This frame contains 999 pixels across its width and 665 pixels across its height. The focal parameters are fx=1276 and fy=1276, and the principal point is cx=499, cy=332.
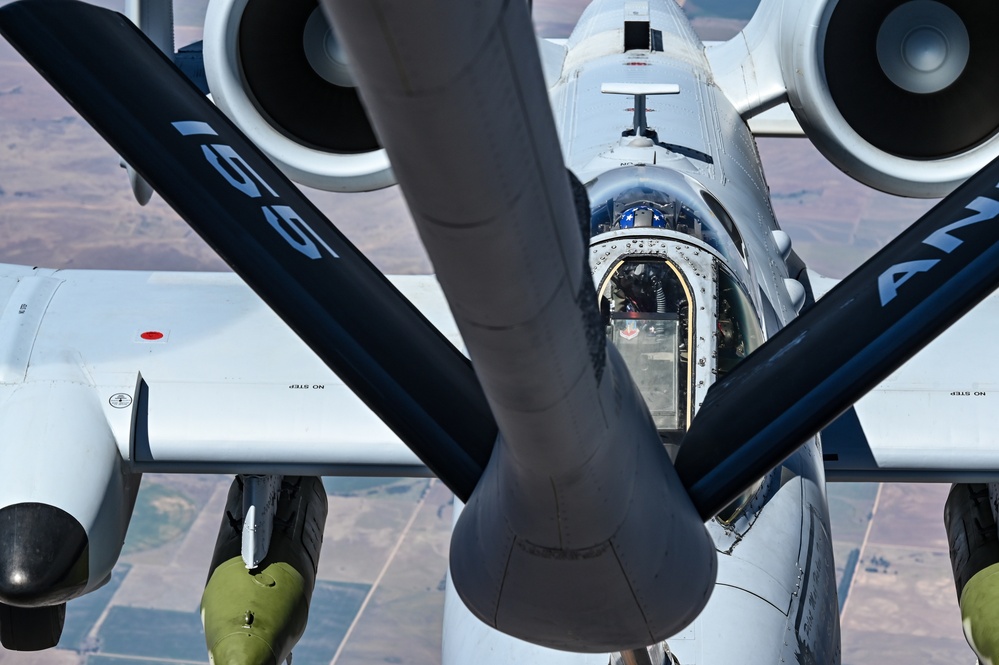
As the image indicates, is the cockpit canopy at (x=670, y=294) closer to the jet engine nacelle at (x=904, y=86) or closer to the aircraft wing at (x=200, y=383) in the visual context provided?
the aircraft wing at (x=200, y=383)

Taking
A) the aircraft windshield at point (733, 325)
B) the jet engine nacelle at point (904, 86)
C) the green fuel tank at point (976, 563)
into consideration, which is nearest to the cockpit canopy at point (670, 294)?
the aircraft windshield at point (733, 325)

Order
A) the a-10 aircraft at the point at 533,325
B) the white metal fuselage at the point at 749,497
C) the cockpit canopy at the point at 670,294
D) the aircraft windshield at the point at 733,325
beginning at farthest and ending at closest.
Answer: the aircraft windshield at the point at 733,325, the cockpit canopy at the point at 670,294, the white metal fuselage at the point at 749,497, the a-10 aircraft at the point at 533,325

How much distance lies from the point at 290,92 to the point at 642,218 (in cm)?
253

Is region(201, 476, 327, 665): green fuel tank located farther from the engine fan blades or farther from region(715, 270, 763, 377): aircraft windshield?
the engine fan blades

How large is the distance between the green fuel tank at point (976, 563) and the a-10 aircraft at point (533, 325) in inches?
0.9

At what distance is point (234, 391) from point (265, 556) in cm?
102

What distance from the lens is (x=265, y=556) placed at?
728cm

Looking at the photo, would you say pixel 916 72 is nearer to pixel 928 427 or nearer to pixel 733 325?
pixel 928 427

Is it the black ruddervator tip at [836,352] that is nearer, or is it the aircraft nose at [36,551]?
the black ruddervator tip at [836,352]

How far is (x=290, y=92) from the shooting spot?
6.95 meters

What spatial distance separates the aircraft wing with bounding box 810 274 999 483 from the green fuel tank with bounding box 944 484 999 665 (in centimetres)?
70

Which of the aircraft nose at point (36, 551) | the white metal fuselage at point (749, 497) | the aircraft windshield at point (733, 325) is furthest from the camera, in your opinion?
the aircraft nose at point (36, 551)

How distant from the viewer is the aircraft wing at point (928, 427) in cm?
657

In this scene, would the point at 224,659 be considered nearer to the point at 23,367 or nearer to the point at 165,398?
the point at 165,398
